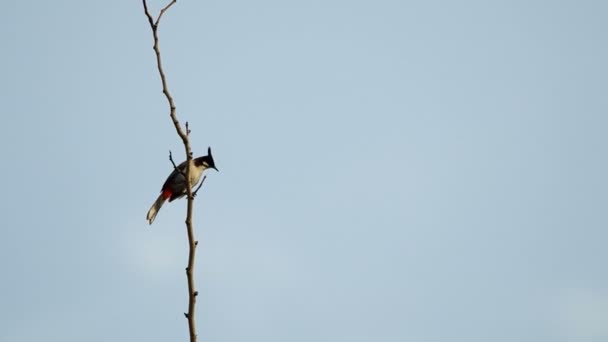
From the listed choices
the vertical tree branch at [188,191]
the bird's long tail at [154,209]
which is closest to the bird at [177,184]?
the bird's long tail at [154,209]

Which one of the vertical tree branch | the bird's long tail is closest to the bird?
the bird's long tail

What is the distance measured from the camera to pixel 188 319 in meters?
3.83

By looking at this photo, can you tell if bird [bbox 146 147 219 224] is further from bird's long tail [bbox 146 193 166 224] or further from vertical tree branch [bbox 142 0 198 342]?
vertical tree branch [bbox 142 0 198 342]

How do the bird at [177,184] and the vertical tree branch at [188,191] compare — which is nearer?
the vertical tree branch at [188,191]

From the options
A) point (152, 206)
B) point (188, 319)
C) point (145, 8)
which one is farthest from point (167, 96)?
point (152, 206)

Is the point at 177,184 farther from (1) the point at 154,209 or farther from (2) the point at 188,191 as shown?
(2) the point at 188,191

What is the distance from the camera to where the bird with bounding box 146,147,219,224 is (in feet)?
33.4

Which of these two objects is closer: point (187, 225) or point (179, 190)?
point (187, 225)

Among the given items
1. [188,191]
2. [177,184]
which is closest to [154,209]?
[177,184]

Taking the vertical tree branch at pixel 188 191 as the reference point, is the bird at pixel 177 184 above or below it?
above

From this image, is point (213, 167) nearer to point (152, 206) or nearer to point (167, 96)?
point (152, 206)

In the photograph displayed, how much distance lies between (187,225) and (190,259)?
298mm

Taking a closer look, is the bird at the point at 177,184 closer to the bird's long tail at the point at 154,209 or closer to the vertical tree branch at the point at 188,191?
the bird's long tail at the point at 154,209

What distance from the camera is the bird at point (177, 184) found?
10.2 meters
